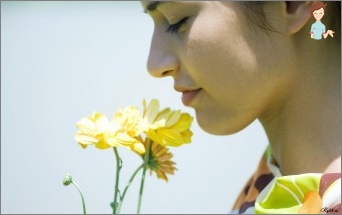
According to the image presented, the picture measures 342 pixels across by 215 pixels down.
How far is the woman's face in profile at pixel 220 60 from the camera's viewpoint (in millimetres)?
562

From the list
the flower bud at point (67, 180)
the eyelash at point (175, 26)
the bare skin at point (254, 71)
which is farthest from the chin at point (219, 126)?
the flower bud at point (67, 180)

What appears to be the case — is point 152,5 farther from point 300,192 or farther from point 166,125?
point 300,192

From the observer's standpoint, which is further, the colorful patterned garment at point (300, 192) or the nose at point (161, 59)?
the nose at point (161, 59)

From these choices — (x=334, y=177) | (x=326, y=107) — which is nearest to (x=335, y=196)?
(x=334, y=177)

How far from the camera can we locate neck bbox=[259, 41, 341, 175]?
1.89 feet

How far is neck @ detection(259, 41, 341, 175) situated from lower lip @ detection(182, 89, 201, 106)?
4.2 inches

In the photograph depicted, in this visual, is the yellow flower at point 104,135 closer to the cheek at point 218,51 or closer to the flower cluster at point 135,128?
the flower cluster at point 135,128

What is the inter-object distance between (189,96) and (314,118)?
0.15m

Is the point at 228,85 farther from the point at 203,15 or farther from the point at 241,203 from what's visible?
the point at 241,203

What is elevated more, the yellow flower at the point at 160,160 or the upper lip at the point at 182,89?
the upper lip at the point at 182,89

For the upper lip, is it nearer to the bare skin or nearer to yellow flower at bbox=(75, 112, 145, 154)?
the bare skin

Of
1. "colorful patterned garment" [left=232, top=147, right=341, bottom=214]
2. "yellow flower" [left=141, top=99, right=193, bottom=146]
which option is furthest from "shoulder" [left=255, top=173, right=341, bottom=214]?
"yellow flower" [left=141, top=99, right=193, bottom=146]

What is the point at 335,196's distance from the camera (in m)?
0.43

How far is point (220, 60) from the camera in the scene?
0.56 metres
